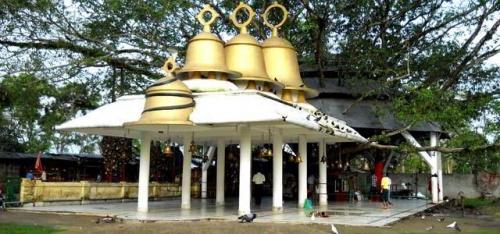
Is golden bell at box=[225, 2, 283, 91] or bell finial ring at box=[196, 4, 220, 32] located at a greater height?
bell finial ring at box=[196, 4, 220, 32]

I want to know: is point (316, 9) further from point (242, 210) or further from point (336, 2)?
point (242, 210)

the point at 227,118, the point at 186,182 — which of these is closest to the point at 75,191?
the point at 186,182

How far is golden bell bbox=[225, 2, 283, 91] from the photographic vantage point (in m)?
17.5

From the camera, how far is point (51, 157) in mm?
29531

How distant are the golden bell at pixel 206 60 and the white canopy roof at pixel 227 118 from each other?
1.28 m

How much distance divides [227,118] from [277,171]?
2.85m

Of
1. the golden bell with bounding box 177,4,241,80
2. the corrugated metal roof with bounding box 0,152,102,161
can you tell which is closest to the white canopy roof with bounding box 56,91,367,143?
the golden bell with bounding box 177,4,241,80

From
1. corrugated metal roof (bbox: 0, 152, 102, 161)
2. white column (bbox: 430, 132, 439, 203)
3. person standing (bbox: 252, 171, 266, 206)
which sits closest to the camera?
person standing (bbox: 252, 171, 266, 206)

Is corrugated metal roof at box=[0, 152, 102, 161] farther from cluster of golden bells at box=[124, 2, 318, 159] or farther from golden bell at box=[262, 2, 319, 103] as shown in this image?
golden bell at box=[262, 2, 319, 103]

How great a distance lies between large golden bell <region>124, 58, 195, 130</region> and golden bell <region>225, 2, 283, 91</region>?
2891mm

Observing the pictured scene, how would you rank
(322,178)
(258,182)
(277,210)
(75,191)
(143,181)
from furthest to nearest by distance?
(322,178) < (75,191) < (258,182) < (277,210) < (143,181)

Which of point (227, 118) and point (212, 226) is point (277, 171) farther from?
point (212, 226)

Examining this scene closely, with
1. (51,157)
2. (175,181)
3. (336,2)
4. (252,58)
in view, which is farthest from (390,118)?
(51,157)

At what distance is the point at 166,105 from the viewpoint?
1440 cm
